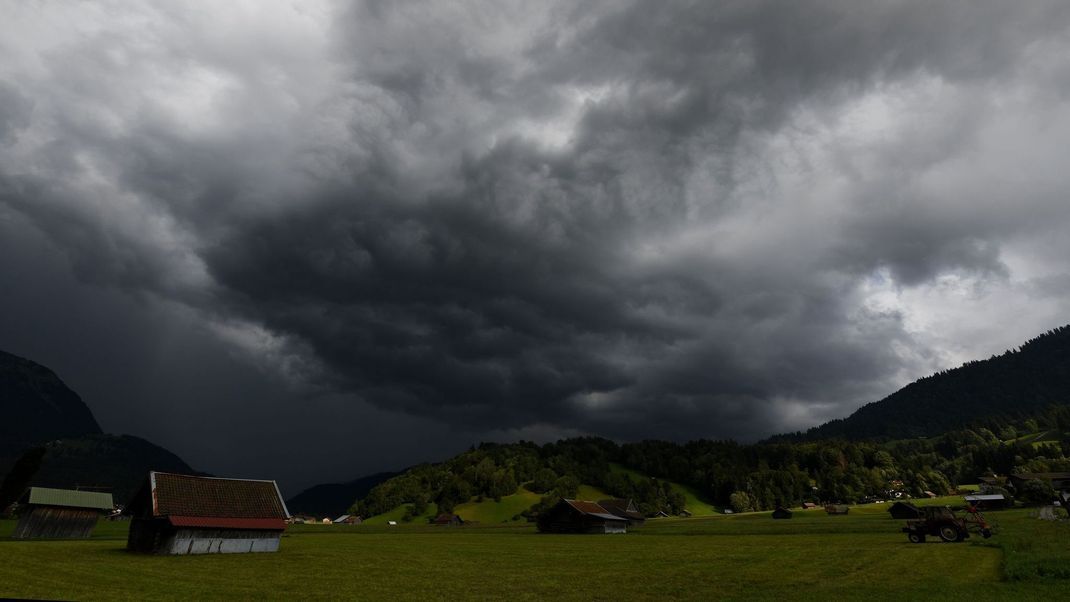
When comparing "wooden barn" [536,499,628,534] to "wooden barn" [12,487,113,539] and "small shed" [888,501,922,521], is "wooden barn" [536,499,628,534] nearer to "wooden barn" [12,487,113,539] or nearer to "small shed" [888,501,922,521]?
"small shed" [888,501,922,521]

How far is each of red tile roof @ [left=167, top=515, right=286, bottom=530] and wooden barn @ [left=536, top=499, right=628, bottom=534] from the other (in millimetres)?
59198

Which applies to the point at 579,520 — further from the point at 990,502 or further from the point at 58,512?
the point at 990,502

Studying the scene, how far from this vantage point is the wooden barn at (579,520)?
102 m

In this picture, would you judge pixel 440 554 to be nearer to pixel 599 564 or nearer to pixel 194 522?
pixel 599 564

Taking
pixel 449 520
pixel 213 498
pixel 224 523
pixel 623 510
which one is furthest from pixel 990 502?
pixel 213 498

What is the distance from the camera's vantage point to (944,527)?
46719 millimetres

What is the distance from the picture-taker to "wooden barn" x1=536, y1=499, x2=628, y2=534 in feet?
334

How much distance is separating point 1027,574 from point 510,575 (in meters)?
25.8

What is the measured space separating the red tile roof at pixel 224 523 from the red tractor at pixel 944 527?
57.5 meters

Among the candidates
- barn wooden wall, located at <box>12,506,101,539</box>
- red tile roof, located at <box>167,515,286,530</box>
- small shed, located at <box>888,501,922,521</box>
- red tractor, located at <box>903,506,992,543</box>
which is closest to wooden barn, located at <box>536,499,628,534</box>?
small shed, located at <box>888,501,922,521</box>

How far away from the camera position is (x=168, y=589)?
28.3 m

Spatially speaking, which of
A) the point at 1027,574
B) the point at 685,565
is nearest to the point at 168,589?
the point at 685,565

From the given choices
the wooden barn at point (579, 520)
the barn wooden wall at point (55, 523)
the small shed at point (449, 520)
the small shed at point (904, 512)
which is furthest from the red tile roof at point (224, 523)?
the small shed at point (449, 520)

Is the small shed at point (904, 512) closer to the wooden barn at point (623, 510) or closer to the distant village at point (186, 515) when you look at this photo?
the distant village at point (186, 515)
